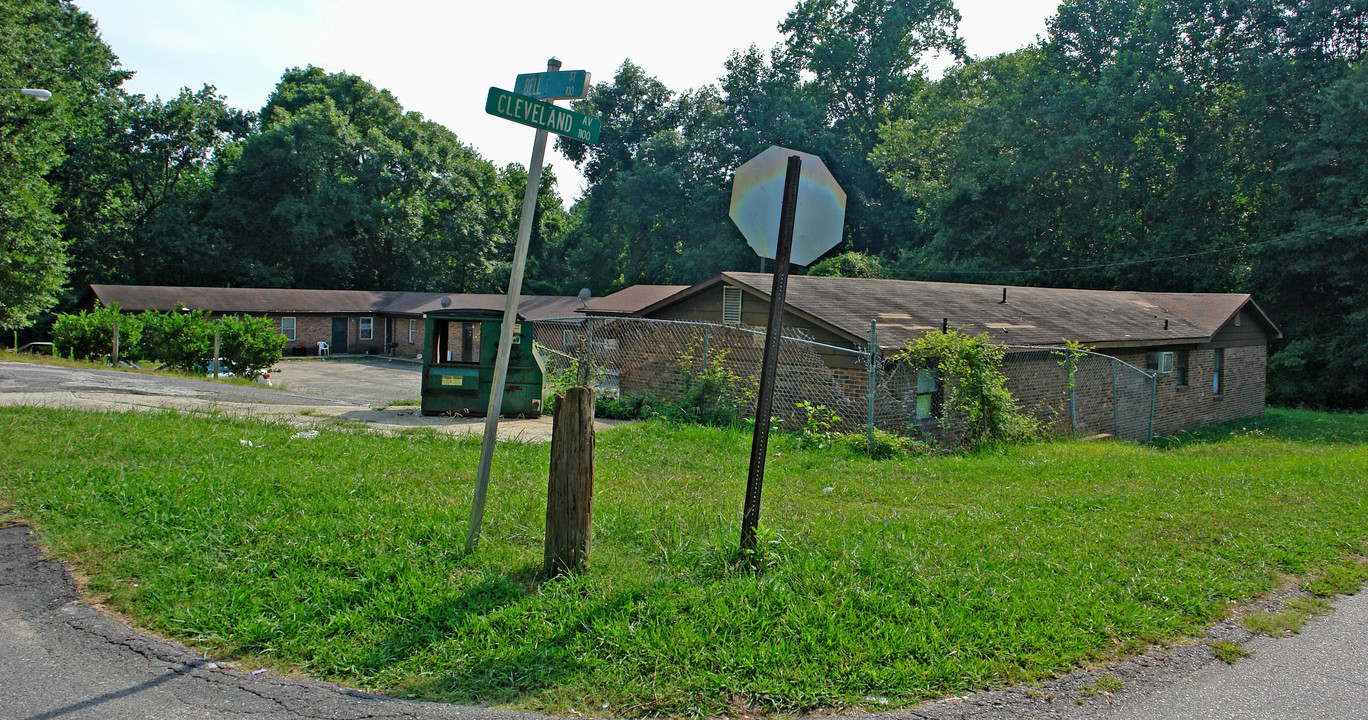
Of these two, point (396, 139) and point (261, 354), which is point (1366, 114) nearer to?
point (261, 354)

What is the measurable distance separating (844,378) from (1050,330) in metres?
6.05

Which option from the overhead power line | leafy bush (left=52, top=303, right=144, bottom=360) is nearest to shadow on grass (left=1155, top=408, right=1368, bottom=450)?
the overhead power line

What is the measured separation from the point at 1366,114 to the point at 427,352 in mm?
29937

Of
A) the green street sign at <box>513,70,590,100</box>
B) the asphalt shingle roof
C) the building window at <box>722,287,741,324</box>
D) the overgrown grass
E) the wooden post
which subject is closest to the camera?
the overgrown grass

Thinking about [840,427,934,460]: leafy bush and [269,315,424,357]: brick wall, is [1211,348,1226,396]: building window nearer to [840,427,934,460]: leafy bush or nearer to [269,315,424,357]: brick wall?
[840,427,934,460]: leafy bush

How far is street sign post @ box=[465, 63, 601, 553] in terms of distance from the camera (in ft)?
17.4

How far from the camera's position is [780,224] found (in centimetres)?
536

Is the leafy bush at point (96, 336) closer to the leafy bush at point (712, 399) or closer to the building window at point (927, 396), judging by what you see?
the leafy bush at point (712, 399)

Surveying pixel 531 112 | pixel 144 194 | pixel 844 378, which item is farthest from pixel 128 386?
pixel 144 194

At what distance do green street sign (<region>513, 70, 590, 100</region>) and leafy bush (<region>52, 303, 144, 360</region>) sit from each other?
2229cm

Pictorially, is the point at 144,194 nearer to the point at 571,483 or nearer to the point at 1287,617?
the point at 571,483

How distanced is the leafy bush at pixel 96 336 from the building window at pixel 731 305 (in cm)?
1662

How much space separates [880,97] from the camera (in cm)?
5447

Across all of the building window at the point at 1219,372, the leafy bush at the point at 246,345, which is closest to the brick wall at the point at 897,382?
the building window at the point at 1219,372
